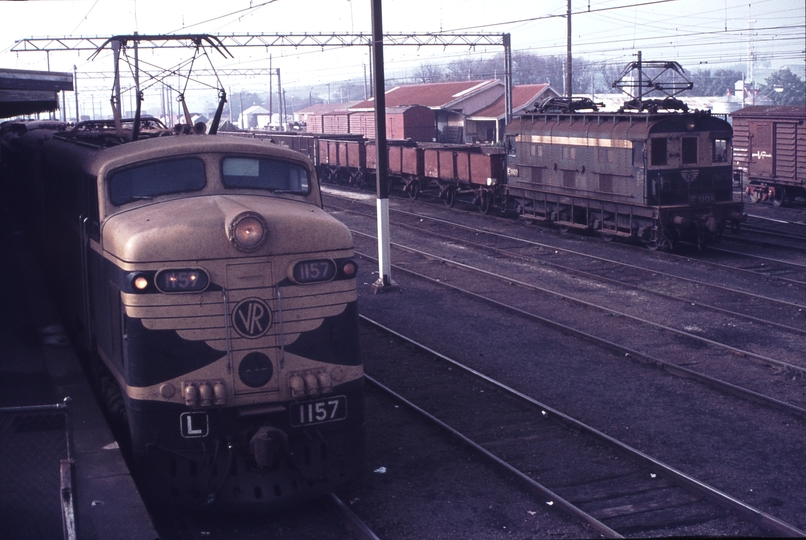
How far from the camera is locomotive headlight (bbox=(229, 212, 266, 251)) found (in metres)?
6.27

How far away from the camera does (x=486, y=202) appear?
27.7 meters

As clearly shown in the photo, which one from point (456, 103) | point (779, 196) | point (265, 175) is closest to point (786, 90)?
point (456, 103)

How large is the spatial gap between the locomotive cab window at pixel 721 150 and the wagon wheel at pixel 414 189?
1381 cm

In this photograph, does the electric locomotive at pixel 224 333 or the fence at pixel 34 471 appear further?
the electric locomotive at pixel 224 333

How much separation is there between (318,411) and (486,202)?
853 inches

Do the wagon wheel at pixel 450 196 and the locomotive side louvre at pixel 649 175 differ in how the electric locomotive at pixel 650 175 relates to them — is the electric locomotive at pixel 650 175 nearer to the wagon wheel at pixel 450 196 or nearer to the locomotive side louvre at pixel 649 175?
the locomotive side louvre at pixel 649 175

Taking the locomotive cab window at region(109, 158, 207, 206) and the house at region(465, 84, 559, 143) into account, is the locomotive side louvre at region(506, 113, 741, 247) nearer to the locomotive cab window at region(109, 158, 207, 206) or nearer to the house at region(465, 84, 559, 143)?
the locomotive cab window at region(109, 158, 207, 206)

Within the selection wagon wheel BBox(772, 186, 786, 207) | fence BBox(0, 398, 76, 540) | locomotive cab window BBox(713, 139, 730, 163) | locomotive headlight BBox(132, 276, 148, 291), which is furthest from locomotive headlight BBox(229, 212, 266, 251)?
wagon wheel BBox(772, 186, 786, 207)

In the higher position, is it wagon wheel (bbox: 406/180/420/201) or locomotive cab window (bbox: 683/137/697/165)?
locomotive cab window (bbox: 683/137/697/165)

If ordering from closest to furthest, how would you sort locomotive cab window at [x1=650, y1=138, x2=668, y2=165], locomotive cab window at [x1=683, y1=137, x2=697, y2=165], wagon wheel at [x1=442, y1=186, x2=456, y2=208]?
locomotive cab window at [x1=650, y1=138, x2=668, y2=165] < locomotive cab window at [x1=683, y1=137, x2=697, y2=165] < wagon wheel at [x1=442, y1=186, x2=456, y2=208]

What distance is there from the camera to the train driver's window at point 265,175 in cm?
730

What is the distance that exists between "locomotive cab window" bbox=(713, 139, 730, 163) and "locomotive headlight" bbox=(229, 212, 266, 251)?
53.6ft

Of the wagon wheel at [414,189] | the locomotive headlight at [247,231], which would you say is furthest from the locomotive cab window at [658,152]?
the locomotive headlight at [247,231]

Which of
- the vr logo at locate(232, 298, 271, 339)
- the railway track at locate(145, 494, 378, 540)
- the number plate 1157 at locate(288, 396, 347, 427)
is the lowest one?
the railway track at locate(145, 494, 378, 540)
